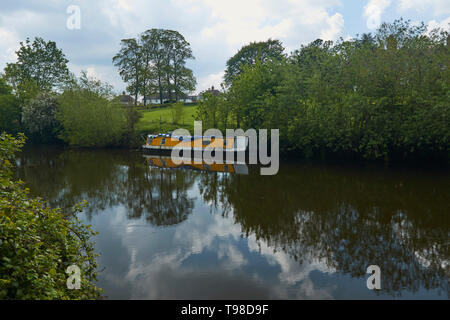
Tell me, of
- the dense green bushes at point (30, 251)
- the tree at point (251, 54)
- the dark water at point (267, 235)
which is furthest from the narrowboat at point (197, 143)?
the tree at point (251, 54)

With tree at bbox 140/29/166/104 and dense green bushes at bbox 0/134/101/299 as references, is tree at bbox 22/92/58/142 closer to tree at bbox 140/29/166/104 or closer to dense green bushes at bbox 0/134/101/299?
tree at bbox 140/29/166/104

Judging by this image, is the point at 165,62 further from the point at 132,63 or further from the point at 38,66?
the point at 38,66

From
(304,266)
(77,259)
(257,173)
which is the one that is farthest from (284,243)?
(257,173)

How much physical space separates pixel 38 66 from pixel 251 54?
28.5 metres

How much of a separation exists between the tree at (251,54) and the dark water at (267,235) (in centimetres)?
3053

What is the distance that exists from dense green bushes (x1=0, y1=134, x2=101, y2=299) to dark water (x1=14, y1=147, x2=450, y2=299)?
102 cm

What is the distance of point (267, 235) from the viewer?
20.7 ft

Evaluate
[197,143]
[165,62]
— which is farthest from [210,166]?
[165,62]

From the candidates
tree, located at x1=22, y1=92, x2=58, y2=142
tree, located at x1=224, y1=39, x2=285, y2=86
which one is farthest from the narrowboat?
tree, located at x1=224, y1=39, x2=285, y2=86

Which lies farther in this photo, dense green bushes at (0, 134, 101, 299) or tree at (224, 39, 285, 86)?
tree at (224, 39, 285, 86)

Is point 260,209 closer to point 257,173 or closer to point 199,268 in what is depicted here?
point 199,268

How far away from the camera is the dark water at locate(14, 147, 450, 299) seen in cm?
436

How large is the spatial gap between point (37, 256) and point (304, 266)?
3.70 m

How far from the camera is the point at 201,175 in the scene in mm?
13477
